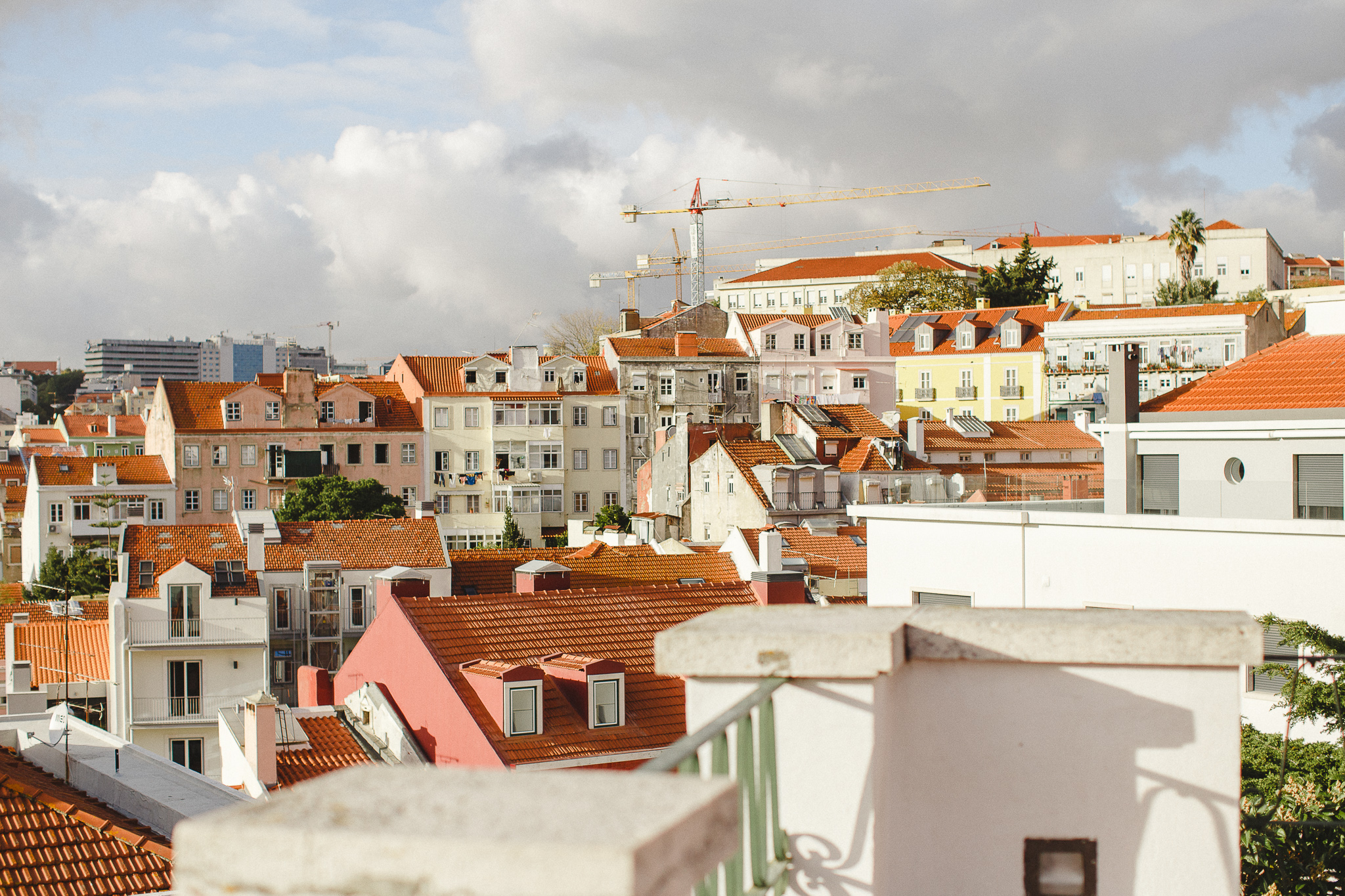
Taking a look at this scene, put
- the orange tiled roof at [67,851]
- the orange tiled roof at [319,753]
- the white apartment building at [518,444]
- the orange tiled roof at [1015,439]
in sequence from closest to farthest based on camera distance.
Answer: the orange tiled roof at [67,851] → the orange tiled roof at [319,753] → the orange tiled roof at [1015,439] → the white apartment building at [518,444]

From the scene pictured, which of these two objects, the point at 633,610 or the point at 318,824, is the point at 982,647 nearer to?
the point at 318,824

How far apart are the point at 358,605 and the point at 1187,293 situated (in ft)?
217

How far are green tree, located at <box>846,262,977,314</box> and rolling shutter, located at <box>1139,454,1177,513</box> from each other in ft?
227

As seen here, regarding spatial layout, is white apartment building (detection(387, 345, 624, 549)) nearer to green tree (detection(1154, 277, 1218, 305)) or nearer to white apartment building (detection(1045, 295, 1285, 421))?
white apartment building (detection(1045, 295, 1285, 421))

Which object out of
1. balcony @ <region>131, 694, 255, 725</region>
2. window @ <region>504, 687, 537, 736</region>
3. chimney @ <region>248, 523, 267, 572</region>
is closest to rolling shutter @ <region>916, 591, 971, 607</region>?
window @ <region>504, 687, 537, 736</region>

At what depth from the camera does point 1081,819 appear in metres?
3.70

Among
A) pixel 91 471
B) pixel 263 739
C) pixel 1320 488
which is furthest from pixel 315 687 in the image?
pixel 91 471

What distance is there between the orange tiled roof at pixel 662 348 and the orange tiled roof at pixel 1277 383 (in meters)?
48.5

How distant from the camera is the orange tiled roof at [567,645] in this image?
19.5 meters

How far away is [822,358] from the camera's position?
69.4m

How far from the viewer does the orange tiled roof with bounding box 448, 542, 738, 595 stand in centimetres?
3303

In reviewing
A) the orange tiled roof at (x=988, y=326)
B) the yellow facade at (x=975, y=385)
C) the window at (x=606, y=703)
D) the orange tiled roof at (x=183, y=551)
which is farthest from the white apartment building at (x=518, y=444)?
the window at (x=606, y=703)

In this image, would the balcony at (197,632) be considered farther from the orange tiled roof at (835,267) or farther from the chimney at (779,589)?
the orange tiled roof at (835,267)

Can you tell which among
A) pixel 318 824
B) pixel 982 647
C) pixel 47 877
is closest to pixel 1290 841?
pixel 982 647
